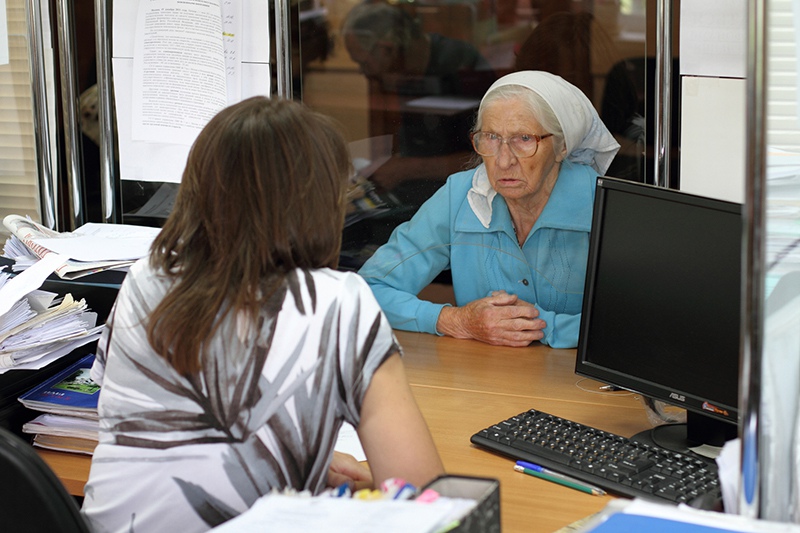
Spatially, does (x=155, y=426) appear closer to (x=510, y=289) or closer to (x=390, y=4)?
(x=510, y=289)

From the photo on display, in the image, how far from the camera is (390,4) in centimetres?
235

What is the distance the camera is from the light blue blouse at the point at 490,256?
2.16 m

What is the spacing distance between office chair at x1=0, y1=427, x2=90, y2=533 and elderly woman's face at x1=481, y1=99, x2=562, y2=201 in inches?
50.9

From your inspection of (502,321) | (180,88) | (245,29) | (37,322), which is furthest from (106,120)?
(502,321)

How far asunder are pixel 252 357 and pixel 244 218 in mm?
174

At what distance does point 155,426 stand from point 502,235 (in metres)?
1.18

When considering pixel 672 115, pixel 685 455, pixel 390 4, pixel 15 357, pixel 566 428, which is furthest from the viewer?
pixel 390 4

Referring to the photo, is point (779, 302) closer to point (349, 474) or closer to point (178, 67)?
point (349, 474)

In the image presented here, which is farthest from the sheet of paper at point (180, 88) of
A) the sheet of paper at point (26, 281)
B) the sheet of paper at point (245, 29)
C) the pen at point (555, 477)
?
the pen at point (555, 477)

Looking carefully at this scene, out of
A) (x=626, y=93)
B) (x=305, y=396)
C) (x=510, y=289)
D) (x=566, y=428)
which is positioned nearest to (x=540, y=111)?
(x=626, y=93)

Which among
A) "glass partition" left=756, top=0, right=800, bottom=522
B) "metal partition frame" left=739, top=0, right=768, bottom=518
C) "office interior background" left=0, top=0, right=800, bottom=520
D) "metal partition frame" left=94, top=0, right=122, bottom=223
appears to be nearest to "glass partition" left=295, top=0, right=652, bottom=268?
"office interior background" left=0, top=0, right=800, bottom=520

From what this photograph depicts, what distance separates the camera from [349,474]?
4.68 ft

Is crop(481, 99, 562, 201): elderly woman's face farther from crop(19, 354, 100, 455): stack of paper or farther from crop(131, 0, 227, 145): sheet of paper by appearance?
crop(19, 354, 100, 455): stack of paper

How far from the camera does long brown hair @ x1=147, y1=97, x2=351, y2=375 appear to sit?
1.17m
